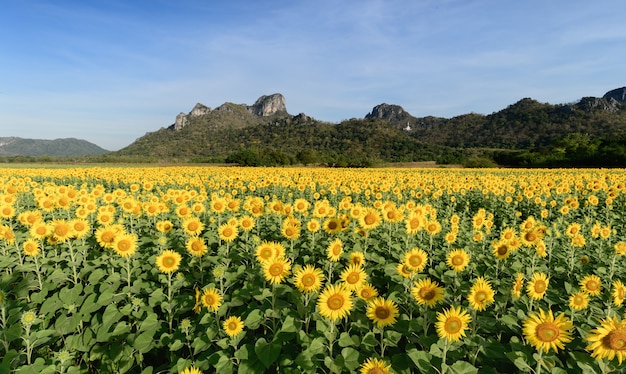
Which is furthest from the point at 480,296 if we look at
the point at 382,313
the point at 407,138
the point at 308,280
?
the point at 407,138

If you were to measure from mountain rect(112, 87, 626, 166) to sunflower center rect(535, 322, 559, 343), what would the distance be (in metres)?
59.2

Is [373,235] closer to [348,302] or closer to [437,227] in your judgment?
[437,227]

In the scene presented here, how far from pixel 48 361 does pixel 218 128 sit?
184611 mm

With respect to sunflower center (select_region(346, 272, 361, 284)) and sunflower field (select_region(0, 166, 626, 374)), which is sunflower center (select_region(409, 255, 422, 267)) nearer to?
sunflower field (select_region(0, 166, 626, 374))

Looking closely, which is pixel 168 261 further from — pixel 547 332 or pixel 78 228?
pixel 547 332

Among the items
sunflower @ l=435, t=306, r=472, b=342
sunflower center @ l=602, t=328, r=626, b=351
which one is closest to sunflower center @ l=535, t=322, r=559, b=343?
sunflower center @ l=602, t=328, r=626, b=351

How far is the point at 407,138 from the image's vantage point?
11800 cm

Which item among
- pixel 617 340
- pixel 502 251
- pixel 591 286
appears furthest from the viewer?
pixel 502 251

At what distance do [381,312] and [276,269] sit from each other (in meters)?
1.39

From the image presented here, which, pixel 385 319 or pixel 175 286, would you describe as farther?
pixel 175 286

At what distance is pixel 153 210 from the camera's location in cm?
700

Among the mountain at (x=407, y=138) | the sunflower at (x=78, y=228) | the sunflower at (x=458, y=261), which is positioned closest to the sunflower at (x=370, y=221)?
the sunflower at (x=458, y=261)

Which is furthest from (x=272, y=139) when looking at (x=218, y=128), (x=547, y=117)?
(x=547, y=117)

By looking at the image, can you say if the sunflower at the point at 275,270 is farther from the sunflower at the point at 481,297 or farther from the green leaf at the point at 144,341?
the sunflower at the point at 481,297
